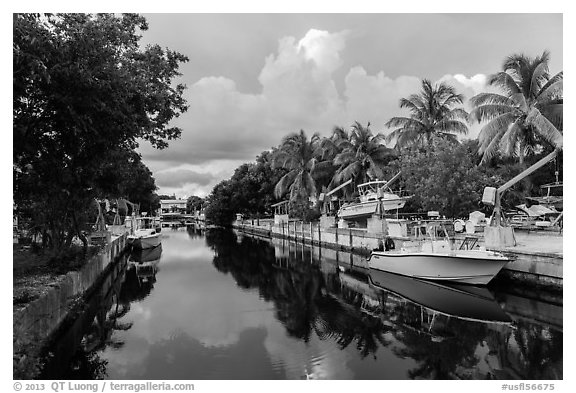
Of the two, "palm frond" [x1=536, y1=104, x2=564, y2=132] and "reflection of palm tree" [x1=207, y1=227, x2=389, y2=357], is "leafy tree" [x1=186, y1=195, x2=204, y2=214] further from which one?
"palm frond" [x1=536, y1=104, x2=564, y2=132]

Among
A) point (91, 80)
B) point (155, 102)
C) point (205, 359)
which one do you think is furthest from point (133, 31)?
point (205, 359)

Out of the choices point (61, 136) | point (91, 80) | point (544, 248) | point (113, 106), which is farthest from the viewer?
point (544, 248)

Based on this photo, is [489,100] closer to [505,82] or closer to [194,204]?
[505,82]

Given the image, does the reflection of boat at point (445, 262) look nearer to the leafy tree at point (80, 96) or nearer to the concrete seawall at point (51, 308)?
the leafy tree at point (80, 96)

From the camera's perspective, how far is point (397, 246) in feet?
81.3

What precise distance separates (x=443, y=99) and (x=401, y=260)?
20124 millimetres

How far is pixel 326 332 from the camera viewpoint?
488 inches

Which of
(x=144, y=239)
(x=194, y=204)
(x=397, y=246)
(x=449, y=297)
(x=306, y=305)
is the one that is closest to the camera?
(x=449, y=297)

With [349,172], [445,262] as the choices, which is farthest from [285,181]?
[445,262]

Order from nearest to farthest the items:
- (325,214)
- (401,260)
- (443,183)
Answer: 1. (401,260)
2. (443,183)
3. (325,214)

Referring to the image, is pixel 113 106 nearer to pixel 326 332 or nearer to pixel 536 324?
pixel 326 332

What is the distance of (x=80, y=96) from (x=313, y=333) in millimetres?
9093

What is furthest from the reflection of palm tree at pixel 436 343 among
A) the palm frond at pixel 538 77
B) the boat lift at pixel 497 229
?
the palm frond at pixel 538 77

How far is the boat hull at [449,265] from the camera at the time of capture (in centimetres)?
1570
